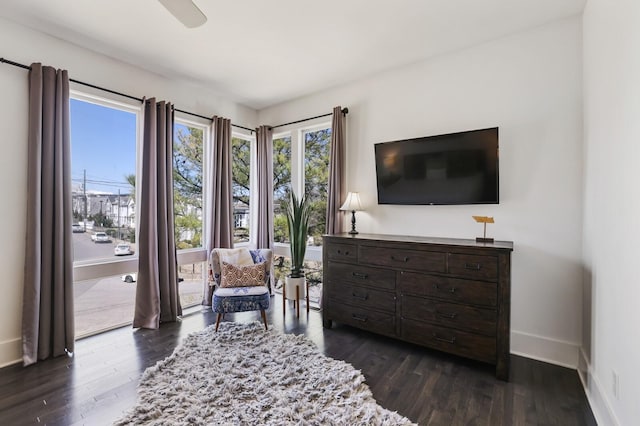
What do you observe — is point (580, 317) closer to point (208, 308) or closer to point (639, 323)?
point (639, 323)

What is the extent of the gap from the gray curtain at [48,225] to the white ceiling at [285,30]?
1.74ft

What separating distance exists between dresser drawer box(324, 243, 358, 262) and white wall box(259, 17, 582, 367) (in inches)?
27.2

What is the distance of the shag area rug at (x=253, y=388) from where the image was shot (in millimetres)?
1795

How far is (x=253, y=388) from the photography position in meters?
2.10

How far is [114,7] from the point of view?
2.32m

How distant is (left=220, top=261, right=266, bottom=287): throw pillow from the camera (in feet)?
10.6

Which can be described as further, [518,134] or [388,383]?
[518,134]

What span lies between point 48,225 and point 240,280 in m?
1.73

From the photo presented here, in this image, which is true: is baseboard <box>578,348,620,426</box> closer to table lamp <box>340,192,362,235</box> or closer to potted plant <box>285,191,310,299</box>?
table lamp <box>340,192,362,235</box>

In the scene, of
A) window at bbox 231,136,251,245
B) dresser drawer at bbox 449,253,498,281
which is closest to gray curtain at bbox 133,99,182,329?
window at bbox 231,136,251,245

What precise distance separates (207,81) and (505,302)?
3.84 meters

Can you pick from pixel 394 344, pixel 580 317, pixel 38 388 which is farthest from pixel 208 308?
pixel 580 317

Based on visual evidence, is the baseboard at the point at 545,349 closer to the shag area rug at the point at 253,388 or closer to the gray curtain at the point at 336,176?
the shag area rug at the point at 253,388

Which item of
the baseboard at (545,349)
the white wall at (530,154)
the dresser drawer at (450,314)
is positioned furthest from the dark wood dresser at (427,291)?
the baseboard at (545,349)
